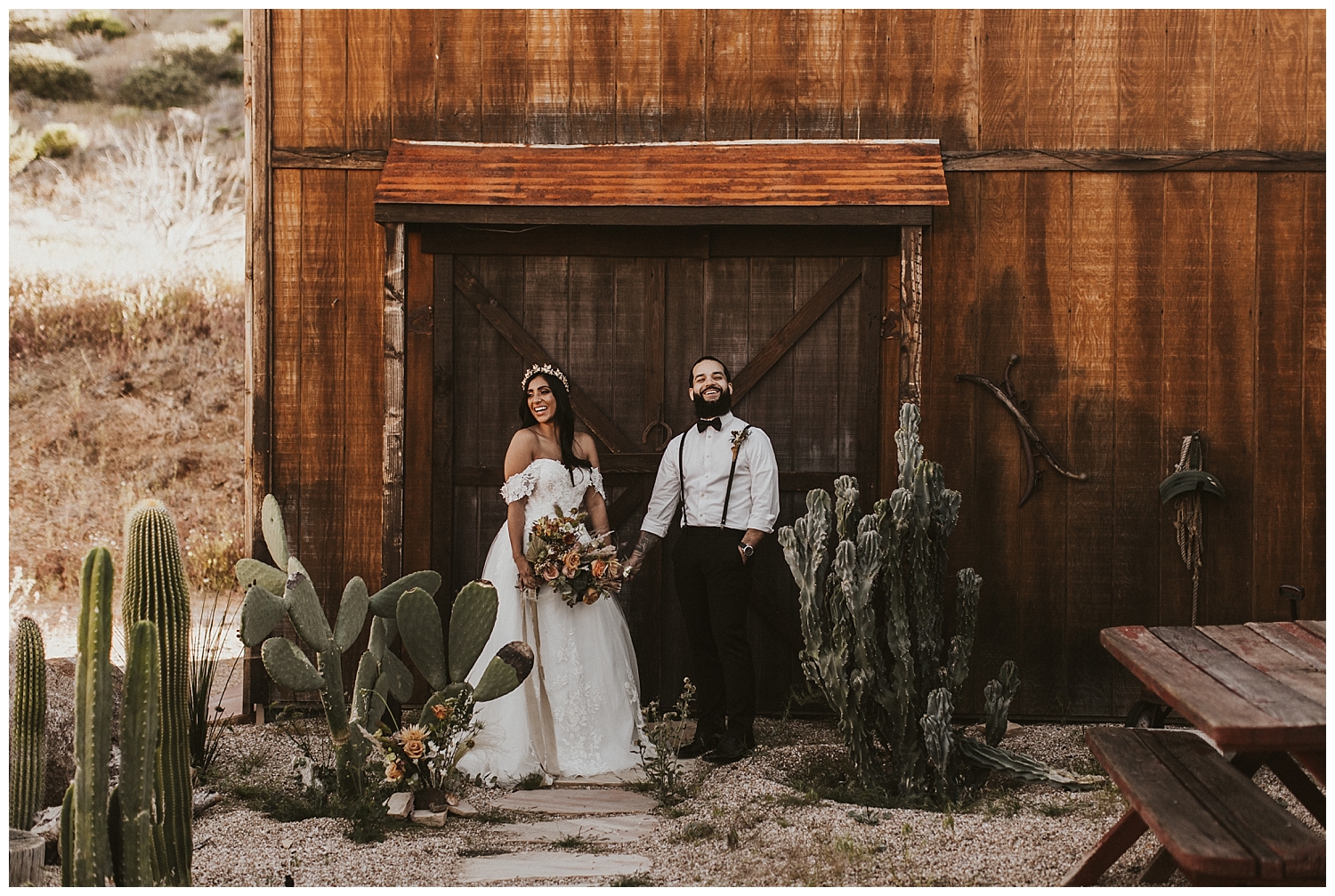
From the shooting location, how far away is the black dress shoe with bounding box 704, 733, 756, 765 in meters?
4.75

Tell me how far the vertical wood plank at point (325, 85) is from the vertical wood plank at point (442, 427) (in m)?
0.91

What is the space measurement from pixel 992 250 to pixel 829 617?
2.26 m

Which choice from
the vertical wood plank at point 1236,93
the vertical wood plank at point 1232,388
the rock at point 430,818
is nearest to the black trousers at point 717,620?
the rock at point 430,818

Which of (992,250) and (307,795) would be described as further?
(992,250)

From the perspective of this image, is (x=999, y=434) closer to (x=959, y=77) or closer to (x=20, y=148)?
(x=959, y=77)

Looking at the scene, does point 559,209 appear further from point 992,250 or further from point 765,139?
point 992,250

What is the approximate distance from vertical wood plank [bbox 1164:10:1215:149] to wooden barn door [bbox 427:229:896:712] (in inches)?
67.7

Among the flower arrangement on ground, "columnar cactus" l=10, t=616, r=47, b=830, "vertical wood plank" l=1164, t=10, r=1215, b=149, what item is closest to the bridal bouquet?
the flower arrangement on ground

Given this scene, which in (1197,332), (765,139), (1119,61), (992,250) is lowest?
(1197,332)

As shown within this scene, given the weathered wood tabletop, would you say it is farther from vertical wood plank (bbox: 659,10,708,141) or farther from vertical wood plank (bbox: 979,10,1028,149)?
vertical wood plank (bbox: 659,10,708,141)

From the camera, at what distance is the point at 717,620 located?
4816mm

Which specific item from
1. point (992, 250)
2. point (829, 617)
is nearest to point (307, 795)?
point (829, 617)

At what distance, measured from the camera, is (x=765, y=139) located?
18.1 feet

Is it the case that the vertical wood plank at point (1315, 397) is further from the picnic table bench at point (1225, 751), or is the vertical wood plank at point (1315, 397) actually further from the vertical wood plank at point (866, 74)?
the vertical wood plank at point (866, 74)
